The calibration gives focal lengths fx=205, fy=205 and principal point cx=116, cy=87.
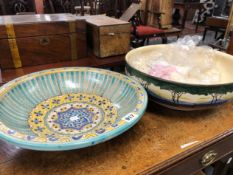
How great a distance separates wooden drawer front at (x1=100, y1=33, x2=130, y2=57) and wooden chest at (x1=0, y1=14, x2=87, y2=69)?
68mm

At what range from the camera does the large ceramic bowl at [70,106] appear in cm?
31

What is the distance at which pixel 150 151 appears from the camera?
1.17ft

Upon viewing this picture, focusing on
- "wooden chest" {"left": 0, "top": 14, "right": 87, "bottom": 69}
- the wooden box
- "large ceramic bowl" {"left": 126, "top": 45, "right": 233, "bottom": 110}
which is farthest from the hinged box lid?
A: the wooden box

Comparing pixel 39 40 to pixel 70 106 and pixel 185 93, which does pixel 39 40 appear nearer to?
pixel 70 106

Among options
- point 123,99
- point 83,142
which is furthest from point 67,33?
point 83,142

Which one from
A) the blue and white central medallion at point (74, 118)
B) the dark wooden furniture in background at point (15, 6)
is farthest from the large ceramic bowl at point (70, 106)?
the dark wooden furniture in background at point (15, 6)

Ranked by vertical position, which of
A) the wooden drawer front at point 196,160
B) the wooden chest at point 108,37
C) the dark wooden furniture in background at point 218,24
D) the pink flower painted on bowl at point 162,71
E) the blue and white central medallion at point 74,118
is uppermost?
the wooden chest at point 108,37

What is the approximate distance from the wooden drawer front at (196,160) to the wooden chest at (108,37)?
14.9 inches

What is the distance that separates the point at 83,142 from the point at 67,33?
397 millimetres

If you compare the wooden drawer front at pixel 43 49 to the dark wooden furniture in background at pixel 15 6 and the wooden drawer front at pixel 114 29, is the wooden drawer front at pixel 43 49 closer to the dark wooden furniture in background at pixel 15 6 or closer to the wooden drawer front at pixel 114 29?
the wooden drawer front at pixel 114 29

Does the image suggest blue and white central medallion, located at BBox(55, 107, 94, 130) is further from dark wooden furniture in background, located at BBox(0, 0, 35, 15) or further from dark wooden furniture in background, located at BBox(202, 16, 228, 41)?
dark wooden furniture in background, located at BBox(202, 16, 228, 41)

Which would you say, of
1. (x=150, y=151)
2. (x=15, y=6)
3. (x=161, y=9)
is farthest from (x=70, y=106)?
(x=15, y=6)

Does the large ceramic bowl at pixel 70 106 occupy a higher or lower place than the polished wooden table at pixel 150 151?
higher

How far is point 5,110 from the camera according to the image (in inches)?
14.3
